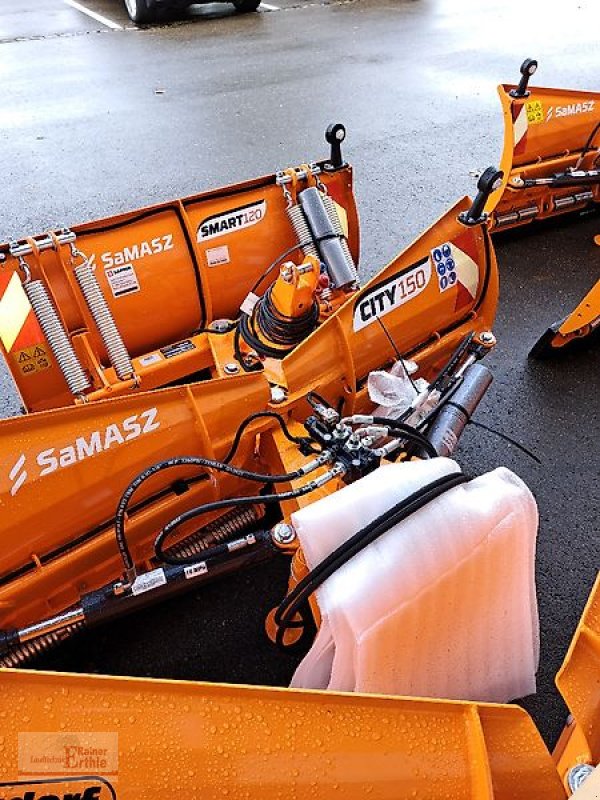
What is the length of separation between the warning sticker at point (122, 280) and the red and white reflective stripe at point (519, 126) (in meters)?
2.55

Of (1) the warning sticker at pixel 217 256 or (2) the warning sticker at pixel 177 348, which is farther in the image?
(1) the warning sticker at pixel 217 256

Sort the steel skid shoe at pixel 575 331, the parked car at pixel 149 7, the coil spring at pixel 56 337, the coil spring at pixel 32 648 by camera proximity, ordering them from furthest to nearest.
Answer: the parked car at pixel 149 7 < the steel skid shoe at pixel 575 331 < the coil spring at pixel 56 337 < the coil spring at pixel 32 648

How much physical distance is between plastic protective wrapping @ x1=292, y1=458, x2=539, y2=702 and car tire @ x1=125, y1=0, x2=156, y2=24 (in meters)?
8.34

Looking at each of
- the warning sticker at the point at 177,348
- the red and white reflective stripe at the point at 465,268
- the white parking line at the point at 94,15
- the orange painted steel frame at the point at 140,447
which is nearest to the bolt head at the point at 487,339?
the red and white reflective stripe at the point at 465,268

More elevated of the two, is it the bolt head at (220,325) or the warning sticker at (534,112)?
the warning sticker at (534,112)

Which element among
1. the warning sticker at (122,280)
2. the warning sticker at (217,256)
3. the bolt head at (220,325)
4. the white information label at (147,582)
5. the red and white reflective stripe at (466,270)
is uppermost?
the warning sticker at (122,280)

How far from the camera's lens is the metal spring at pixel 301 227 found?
2883 mm

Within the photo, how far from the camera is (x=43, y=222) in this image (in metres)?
4.82

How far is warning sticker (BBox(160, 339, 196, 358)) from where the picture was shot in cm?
267

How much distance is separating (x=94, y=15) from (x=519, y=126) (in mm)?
7053

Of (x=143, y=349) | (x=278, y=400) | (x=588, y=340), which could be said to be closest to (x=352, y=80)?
(x=588, y=340)

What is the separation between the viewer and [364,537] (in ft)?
5.41

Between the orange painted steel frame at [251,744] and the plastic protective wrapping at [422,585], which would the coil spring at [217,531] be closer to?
the plastic protective wrapping at [422,585]

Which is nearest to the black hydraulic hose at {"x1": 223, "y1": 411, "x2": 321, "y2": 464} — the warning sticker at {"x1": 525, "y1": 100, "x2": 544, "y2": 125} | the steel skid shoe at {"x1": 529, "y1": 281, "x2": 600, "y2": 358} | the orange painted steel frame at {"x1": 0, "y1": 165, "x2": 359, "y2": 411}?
the orange painted steel frame at {"x1": 0, "y1": 165, "x2": 359, "y2": 411}
